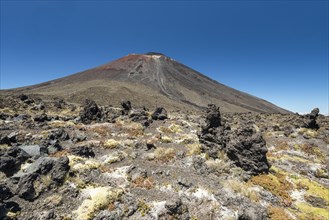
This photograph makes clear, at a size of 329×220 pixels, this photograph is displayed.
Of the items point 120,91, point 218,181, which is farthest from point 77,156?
point 120,91

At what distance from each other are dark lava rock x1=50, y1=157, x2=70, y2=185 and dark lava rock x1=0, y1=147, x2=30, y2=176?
2.69 m

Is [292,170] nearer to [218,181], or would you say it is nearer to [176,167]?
[218,181]

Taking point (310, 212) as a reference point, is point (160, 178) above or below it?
above

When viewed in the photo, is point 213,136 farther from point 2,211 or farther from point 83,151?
point 2,211

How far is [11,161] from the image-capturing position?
45.6 feet

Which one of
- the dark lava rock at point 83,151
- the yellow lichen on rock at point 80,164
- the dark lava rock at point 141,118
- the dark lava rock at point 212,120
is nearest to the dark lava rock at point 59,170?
the yellow lichen on rock at point 80,164

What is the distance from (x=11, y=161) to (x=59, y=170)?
314 cm

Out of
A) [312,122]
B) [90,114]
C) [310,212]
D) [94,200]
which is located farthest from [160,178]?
[312,122]

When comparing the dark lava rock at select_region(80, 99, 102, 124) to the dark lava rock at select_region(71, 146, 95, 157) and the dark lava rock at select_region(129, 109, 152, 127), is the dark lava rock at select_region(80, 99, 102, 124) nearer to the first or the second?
the dark lava rock at select_region(129, 109, 152, 127)

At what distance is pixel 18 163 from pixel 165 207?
9.22 meters

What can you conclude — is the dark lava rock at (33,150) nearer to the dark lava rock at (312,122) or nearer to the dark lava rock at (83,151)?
the dark lava rock at (83,151)

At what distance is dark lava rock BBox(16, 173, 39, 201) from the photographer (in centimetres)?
1123

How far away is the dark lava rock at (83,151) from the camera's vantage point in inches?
685

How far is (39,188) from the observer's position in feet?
38.7
